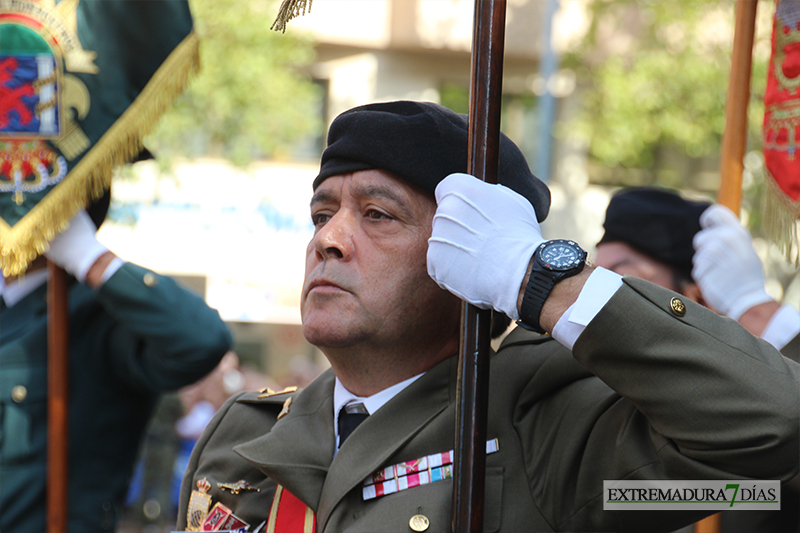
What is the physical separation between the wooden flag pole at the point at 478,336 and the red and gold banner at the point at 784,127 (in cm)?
145

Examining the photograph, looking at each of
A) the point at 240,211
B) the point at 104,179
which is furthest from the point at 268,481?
the point at 240,211

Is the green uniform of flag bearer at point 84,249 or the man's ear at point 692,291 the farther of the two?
the man's ear at point 692,291

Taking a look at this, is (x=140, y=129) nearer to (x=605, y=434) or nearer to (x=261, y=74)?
(x=605, y=434)

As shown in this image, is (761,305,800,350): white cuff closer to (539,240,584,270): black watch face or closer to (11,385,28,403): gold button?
(539,240,584,270): black watch face

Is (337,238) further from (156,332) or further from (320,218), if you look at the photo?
(156,332)

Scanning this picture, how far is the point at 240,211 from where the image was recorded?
42.4ft

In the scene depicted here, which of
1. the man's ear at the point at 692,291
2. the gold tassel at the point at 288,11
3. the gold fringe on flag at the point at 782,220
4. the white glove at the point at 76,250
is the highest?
the gold tassel at the point at 288,11

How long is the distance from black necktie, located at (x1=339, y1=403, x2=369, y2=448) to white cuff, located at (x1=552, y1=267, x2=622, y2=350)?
68 centimetres

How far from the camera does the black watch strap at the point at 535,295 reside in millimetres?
1549

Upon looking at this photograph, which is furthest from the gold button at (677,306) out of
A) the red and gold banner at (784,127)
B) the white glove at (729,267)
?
the white glove at (729,267)

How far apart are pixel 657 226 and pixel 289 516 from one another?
6.42 ft

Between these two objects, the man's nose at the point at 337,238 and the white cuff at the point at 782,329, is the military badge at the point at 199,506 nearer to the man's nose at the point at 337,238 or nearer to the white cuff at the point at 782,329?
the man's nose at the point at 337,238

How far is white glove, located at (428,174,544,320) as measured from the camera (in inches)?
62.2

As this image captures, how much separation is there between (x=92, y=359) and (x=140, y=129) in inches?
34.4
